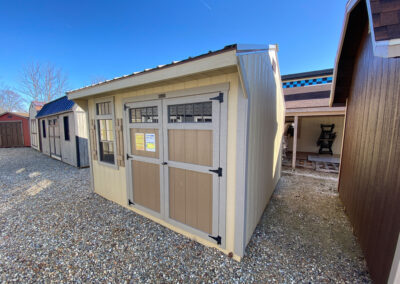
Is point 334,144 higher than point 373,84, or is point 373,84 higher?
point 373,84

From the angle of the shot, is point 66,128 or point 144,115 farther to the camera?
point 66,128

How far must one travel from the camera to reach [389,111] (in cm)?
184

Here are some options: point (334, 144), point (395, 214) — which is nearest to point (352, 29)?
point (395, 214)

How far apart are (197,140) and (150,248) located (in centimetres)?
157

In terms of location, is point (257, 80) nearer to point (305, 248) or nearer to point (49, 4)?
point (305, 248)

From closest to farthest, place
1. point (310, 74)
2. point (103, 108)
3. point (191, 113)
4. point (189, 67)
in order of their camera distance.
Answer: point (189, 67) → point (191, 113) → point (103, 108) → point (310, 74)

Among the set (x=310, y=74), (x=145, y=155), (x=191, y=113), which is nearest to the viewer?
(x=191, y=113)

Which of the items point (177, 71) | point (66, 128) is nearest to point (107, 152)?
point (177, 71)

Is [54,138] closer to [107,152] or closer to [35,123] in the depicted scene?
[35,123]

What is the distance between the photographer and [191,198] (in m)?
2.32

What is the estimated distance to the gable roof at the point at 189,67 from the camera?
1511mm

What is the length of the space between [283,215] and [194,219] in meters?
1.82

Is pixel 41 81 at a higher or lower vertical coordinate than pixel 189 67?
higher

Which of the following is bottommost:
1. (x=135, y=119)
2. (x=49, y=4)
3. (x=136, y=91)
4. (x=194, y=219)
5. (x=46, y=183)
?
(x=46, y=183)
